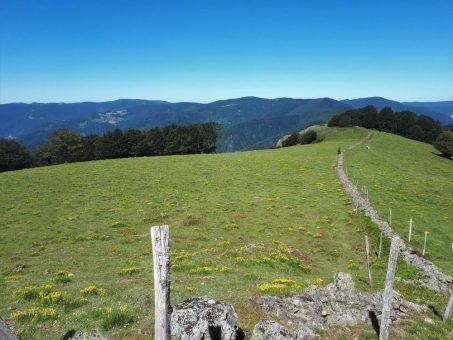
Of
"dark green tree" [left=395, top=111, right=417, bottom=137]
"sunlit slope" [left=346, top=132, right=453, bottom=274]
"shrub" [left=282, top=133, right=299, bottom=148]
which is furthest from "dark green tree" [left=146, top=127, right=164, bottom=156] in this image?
"dark green tree" [left=395, top=111, right=417, bottom=137]

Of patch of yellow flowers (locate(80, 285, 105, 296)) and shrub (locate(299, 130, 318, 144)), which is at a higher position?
patch of yellow flowers (locate(80, 285, 105, 296))

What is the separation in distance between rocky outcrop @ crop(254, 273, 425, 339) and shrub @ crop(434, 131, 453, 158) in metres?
111

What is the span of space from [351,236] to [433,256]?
7.16 metres

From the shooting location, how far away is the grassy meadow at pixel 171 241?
50.3 feet

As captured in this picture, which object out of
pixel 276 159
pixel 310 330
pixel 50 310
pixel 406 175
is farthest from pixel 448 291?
pixel 276 159

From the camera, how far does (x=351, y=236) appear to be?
34312 millimetres

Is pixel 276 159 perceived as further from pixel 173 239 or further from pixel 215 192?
pixel 173 239

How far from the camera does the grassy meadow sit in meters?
15.3

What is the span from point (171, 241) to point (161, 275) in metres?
21.9

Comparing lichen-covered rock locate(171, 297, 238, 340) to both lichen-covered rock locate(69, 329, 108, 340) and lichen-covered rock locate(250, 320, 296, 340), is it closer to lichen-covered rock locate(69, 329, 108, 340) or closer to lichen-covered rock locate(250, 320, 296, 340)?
lichen-covered rock locate(250, 320, 296, 340)

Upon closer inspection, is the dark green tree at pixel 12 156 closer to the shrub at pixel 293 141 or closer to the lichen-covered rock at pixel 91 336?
the shrub at pixel 293 141

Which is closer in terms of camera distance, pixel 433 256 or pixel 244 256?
pixel 244 256

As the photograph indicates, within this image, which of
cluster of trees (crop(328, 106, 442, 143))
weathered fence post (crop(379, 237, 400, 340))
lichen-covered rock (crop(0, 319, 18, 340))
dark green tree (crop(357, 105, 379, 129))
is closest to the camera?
lichen-covered rock (crop(0, 319, 18, 340))

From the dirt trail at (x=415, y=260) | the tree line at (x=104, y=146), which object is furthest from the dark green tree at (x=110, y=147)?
Result: the dirt trail at (x=415, y=260)
